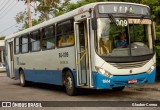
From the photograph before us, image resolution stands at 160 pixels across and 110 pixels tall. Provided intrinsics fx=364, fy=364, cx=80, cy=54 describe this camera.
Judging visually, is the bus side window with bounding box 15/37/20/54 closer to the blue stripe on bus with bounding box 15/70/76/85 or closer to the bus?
the blue stripe on bus with bounding box 15/70/76/85

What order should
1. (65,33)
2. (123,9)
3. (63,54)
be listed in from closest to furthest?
(123,9), (65,33), (63,54)

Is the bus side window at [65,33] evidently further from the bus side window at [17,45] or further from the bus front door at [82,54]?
the bus side window at [17,45]

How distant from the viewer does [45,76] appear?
16.2 meters

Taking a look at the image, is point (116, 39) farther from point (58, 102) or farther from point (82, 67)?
point (58, 102)

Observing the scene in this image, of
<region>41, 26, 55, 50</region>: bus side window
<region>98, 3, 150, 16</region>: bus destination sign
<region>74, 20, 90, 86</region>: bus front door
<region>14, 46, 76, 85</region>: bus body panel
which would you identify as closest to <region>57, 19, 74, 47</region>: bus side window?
<region>14, 46, 76, 85</region>: bus body panel

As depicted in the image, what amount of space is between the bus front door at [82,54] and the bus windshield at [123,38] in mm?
671

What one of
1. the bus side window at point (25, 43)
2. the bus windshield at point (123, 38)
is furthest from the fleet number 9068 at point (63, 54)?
the bus side window at point (25, 43)

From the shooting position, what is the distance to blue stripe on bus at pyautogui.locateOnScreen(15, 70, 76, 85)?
48.1 feet

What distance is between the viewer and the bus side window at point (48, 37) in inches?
593

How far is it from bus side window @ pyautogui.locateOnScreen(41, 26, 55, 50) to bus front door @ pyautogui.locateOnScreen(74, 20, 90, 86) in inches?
94.7

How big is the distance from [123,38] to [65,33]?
8.73ft

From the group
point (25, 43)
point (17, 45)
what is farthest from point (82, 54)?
point (17, 45)

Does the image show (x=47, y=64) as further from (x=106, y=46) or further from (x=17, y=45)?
(x=17, y=45)

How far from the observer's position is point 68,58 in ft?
44.5
